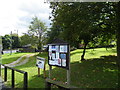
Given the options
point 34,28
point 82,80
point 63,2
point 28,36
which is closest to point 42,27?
point 34,28

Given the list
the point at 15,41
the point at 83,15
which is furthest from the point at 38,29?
the point at 15,41

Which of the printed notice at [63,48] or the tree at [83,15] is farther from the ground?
the tree at [83,15]

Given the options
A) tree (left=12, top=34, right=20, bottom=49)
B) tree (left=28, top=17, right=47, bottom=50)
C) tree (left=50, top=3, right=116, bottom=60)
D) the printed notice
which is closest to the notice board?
the printed notice

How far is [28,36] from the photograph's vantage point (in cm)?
2552

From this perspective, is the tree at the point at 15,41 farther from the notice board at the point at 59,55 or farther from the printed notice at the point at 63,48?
the printed notice at the point at 63,48

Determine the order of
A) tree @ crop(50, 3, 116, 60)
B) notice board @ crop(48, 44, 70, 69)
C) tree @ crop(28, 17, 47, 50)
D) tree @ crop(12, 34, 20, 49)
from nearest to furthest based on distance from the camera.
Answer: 1. notice board @ crop(48, 44, 70, 69)
2. tree @ crop(50, 3, 116, 60)
3. tree @ crop(28, 17, 47, 50)
4. tree @ crop(12, 34, 20, 49)

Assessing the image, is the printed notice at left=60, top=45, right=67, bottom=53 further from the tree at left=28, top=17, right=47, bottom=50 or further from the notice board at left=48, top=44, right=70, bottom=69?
the tree at left=28, top=17, right=47, bottom=50

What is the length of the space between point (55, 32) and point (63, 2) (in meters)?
14.4

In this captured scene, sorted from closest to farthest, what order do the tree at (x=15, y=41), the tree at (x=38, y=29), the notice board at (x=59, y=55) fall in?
the notice board at (x=59, y=55) → the tree at (x=38, y=29) → the tree at (x=15, y=41)

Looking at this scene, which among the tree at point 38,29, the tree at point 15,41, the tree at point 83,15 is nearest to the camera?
the tree at point 83,15

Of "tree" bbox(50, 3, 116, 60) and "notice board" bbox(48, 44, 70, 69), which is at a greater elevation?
"tree" bbox(50, 3, 116, 60)

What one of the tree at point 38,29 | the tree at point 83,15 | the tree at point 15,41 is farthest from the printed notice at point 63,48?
the tree at point 15,41

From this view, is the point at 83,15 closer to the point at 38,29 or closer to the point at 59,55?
the point at 59,55

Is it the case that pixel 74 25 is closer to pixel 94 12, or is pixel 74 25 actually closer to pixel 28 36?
pixel 94 12
